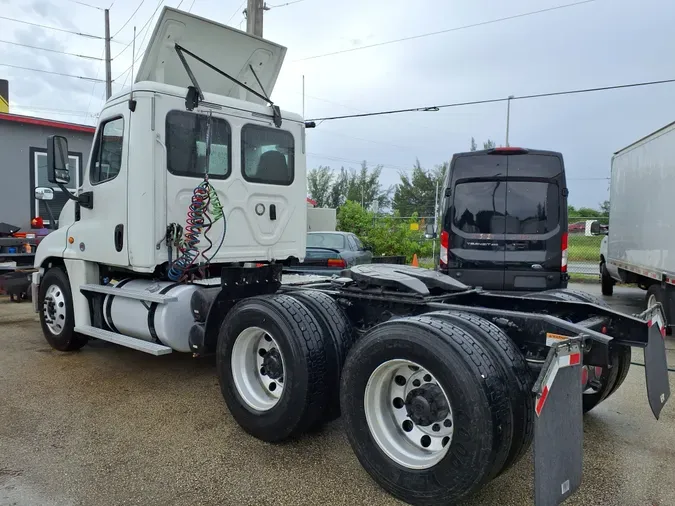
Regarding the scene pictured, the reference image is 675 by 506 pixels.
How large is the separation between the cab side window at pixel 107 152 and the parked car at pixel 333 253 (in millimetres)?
3594

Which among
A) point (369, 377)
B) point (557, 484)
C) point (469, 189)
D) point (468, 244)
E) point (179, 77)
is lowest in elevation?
point (557, 484)

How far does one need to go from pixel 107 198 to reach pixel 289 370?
2937mm

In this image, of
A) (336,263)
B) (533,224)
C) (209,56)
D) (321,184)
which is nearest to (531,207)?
(533,224)

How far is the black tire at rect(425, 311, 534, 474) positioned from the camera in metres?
2.86

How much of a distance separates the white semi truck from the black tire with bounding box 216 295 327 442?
0.04 feet

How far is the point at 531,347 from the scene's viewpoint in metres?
3.32

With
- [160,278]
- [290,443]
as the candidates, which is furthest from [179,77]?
[290,443]

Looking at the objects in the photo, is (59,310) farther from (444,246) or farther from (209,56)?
(444,246)

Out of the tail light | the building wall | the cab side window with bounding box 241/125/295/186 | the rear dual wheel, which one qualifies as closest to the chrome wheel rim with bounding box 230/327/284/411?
the rear dual wheel

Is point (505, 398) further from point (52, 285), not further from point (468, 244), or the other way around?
point (52, 285)

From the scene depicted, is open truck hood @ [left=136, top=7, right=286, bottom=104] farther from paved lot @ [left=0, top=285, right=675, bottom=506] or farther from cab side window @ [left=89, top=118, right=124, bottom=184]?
paved lot @ [left=0, top=285, right=675, bottom=506]

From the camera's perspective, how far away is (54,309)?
20.7 ft

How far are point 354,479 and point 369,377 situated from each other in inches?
28.6

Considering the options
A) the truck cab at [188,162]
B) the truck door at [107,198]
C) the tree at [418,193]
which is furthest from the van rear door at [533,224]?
the tree at [418,193]
